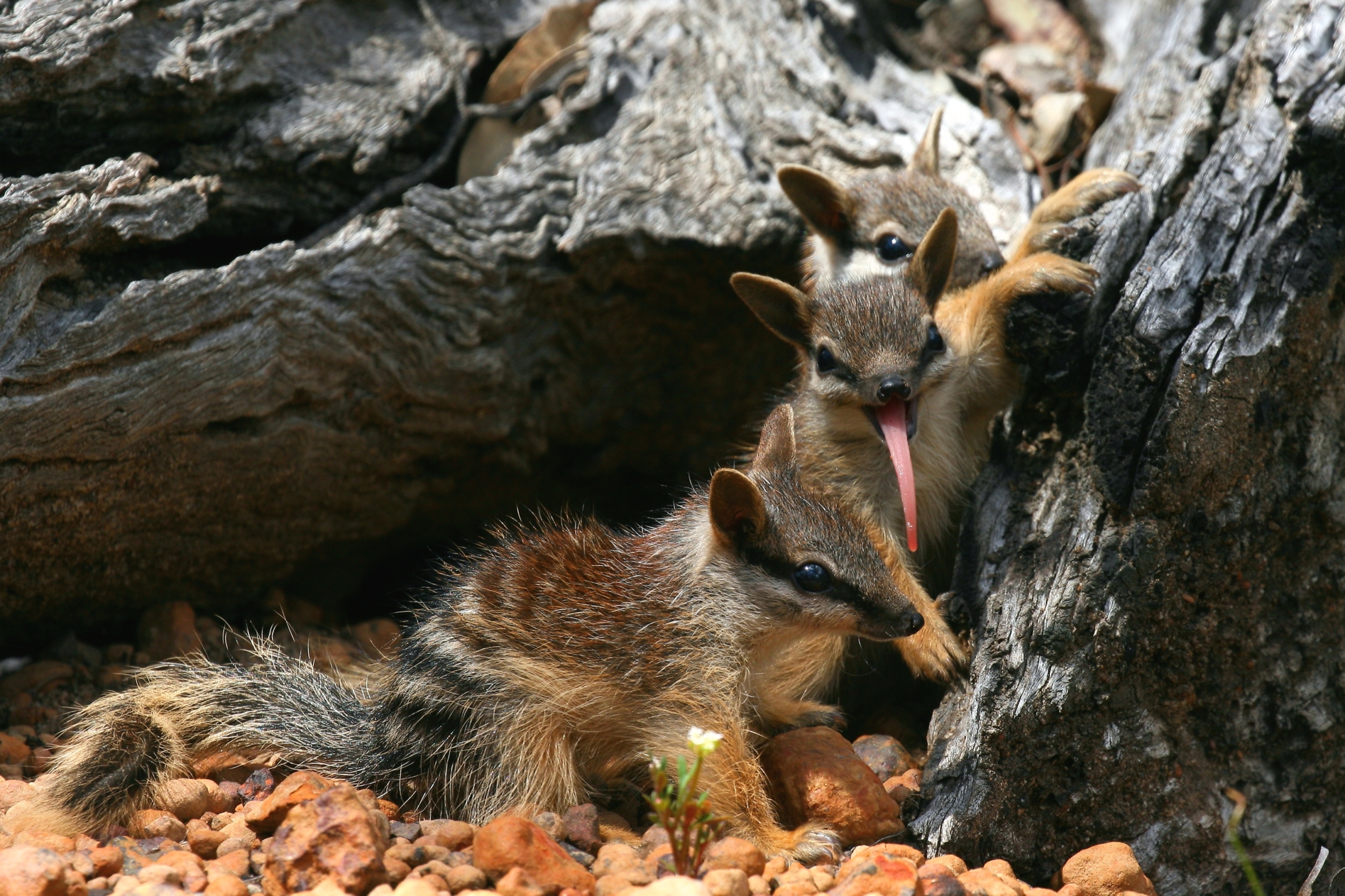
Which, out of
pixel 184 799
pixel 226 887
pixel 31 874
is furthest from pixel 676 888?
pixel 184 799

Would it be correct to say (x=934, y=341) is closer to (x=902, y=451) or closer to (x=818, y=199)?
(x=902, y=451)

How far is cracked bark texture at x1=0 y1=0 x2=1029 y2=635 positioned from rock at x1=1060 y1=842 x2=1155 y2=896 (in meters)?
3.53

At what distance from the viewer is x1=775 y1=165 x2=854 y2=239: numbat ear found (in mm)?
6031

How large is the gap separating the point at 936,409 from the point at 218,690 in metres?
3.60

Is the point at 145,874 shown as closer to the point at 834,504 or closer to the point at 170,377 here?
the point at 170,377

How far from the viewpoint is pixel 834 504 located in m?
5.03

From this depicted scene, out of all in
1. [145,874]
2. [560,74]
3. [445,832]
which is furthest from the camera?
[560,74]

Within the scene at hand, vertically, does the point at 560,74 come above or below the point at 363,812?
above

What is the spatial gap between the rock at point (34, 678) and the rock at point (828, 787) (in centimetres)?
353

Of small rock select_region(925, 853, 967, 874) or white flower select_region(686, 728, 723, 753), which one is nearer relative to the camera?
white flower select_region(686, 728, 723, 753)

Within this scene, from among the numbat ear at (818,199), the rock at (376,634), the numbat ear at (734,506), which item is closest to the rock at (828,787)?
the numbat ear at (734,506)

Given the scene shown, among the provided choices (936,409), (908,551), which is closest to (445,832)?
(908,551)

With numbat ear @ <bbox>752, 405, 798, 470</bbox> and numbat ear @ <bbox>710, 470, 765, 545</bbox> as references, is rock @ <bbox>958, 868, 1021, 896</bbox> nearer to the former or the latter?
numbat ear @ <bbox>710, 470, 765, 545</bbox>

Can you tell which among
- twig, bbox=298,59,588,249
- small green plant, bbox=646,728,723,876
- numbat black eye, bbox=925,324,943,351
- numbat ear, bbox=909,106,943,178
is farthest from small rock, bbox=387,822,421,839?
numbat ear, bbox=909,106,943,178
